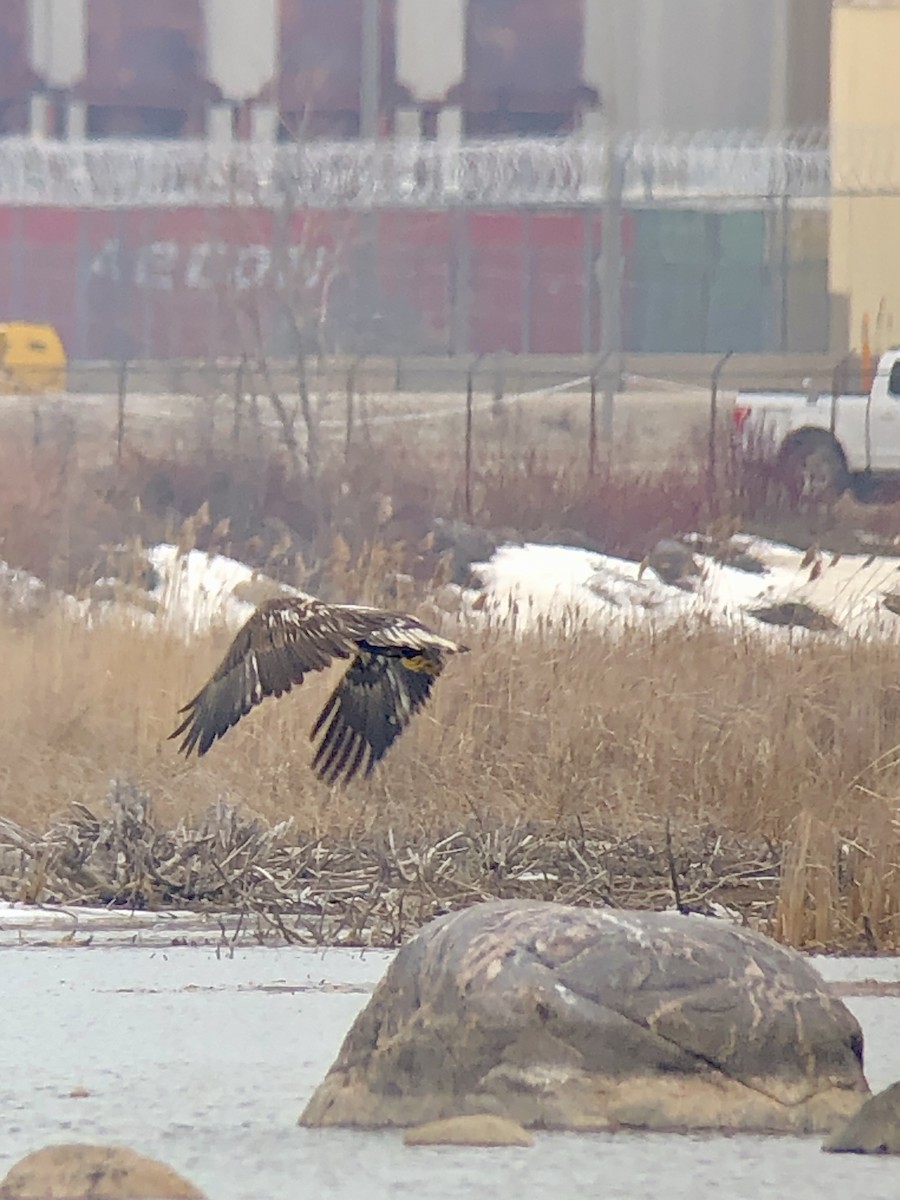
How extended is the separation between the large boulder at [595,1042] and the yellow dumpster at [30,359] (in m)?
14.0

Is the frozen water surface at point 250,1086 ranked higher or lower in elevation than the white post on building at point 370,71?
lower

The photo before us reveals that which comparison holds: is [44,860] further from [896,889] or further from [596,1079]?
[596,1079]

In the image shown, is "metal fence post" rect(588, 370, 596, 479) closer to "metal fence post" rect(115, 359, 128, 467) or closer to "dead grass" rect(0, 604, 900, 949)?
"metal fence post" rect(115, 359, 128, 467)

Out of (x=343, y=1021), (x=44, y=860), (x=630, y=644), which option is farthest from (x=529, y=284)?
(x=343, y=1021)

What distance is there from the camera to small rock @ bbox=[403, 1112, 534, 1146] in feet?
16.6

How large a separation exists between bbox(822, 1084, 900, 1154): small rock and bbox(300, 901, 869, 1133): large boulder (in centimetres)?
9

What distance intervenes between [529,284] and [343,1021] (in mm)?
17701

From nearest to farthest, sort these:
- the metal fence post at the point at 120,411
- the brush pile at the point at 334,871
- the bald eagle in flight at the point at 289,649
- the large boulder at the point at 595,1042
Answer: the large boulder at the point at 595,1042
the bald eagle in flight at the point at 289,649
the brush pile at the point at 334,871
the metal fence post at the point at 120,411

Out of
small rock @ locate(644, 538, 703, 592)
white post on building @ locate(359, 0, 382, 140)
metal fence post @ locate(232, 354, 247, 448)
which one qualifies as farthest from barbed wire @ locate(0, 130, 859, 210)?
small rock @ locate(644, 538, 703, 592)

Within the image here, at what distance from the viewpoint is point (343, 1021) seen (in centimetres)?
639

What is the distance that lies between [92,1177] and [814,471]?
557 inches

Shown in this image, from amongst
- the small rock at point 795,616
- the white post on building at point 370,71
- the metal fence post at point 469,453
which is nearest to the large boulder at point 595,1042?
the small rock at point 795,616

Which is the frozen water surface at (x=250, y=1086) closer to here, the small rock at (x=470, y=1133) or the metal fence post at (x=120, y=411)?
the small rock at (x=470, y=1133)

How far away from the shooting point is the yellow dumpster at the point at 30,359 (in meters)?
19.2
